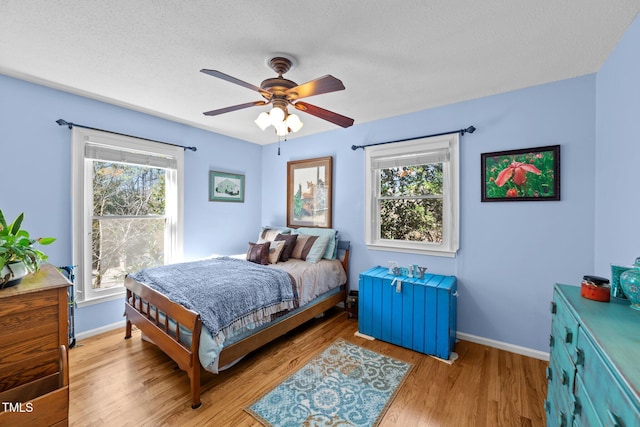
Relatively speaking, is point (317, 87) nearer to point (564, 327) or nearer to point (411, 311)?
point (564, 327)

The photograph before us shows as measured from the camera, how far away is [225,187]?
13.7 feet

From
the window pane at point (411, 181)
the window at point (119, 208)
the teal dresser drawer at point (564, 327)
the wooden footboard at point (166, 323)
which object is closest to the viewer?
the teal dresser drawer at point (564, 327)

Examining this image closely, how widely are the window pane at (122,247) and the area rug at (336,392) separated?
90.5 inches

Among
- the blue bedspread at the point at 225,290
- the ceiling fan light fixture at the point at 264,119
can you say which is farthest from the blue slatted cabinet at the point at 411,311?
the ceiling fan light fixture at the point at 264,119

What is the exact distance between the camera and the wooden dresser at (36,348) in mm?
1245

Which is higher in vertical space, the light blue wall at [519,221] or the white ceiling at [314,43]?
the white ceiling at [314,43]

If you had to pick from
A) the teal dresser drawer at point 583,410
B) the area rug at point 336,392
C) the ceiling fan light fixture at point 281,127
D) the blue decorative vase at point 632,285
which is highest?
the ceiling fan light fixture at point 281,127

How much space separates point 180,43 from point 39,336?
192cm

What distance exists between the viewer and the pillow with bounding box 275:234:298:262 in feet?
11.4

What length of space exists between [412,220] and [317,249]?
121 cm

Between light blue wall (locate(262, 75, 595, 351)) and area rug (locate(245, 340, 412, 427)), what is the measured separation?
1138 mm

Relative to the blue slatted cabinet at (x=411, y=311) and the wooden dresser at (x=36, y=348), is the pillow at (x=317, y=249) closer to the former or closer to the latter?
the blue slatted cabinet at (x=411, y=311)

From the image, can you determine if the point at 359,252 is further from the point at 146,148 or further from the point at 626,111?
the point at 146,148

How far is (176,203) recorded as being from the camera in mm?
3545
